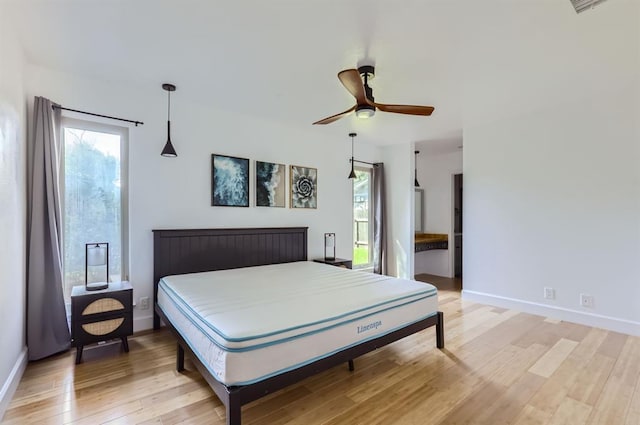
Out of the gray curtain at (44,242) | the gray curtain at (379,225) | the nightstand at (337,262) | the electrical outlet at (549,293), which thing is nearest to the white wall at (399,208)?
the gray curtain at (379,225)

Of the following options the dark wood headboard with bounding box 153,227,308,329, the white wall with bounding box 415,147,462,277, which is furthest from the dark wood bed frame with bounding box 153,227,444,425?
the white wall with bounding box 415,147,462,277

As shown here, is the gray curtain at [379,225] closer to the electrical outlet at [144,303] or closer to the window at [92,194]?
the electrical outlet at [144,303]

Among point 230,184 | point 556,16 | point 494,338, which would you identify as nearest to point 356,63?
point 556,16

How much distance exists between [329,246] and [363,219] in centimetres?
110

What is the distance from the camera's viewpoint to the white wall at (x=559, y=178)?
9.03 feet

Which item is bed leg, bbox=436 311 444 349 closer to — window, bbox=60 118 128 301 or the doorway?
window, bbox=60 118 128 301

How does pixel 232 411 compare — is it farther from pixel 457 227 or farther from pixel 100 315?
pixel 457 227

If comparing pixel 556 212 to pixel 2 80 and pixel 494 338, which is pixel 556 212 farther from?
pixel 2 80

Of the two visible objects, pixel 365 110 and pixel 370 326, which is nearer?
pixel 370 326

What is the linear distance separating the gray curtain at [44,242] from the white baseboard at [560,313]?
501 cm

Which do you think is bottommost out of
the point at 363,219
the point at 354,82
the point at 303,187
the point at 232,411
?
the point at 232,411

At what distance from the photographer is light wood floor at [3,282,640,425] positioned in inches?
77.0

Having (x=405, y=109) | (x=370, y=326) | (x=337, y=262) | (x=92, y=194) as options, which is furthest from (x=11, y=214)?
(x=337, y=262)

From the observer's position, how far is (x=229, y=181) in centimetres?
401
